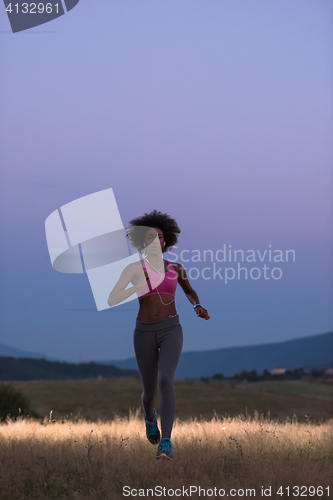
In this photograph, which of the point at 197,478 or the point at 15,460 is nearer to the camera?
the point at 197,478

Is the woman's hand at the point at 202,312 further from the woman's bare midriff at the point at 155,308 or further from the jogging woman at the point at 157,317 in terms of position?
the woman's bare midriff at the point at 155,308

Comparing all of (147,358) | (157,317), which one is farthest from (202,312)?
(147,358)

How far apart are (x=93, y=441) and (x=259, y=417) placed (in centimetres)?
415

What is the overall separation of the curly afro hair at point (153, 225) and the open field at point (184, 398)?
26.9 meters

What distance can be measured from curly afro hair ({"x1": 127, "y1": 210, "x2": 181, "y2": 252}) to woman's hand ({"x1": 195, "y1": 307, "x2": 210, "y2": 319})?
1.25 meters

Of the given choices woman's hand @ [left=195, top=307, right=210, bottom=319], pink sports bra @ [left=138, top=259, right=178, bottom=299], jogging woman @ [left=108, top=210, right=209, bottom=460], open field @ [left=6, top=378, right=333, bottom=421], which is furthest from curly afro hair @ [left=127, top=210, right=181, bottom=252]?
open field @ [left=6, top=378, right=333, bottom=421]

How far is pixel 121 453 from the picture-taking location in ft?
23.8

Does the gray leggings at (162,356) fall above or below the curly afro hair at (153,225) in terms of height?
below

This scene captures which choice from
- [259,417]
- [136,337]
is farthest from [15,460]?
[259,417]

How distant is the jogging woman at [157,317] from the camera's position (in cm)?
708

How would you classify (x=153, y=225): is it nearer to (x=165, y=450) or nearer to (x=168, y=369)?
(x=168, y=369)

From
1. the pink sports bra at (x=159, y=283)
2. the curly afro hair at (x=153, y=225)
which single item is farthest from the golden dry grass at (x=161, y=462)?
the curly afro hair at (x=153, y=225)

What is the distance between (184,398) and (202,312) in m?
37.0

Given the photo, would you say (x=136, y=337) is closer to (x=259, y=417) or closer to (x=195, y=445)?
(x=195, y=445)
